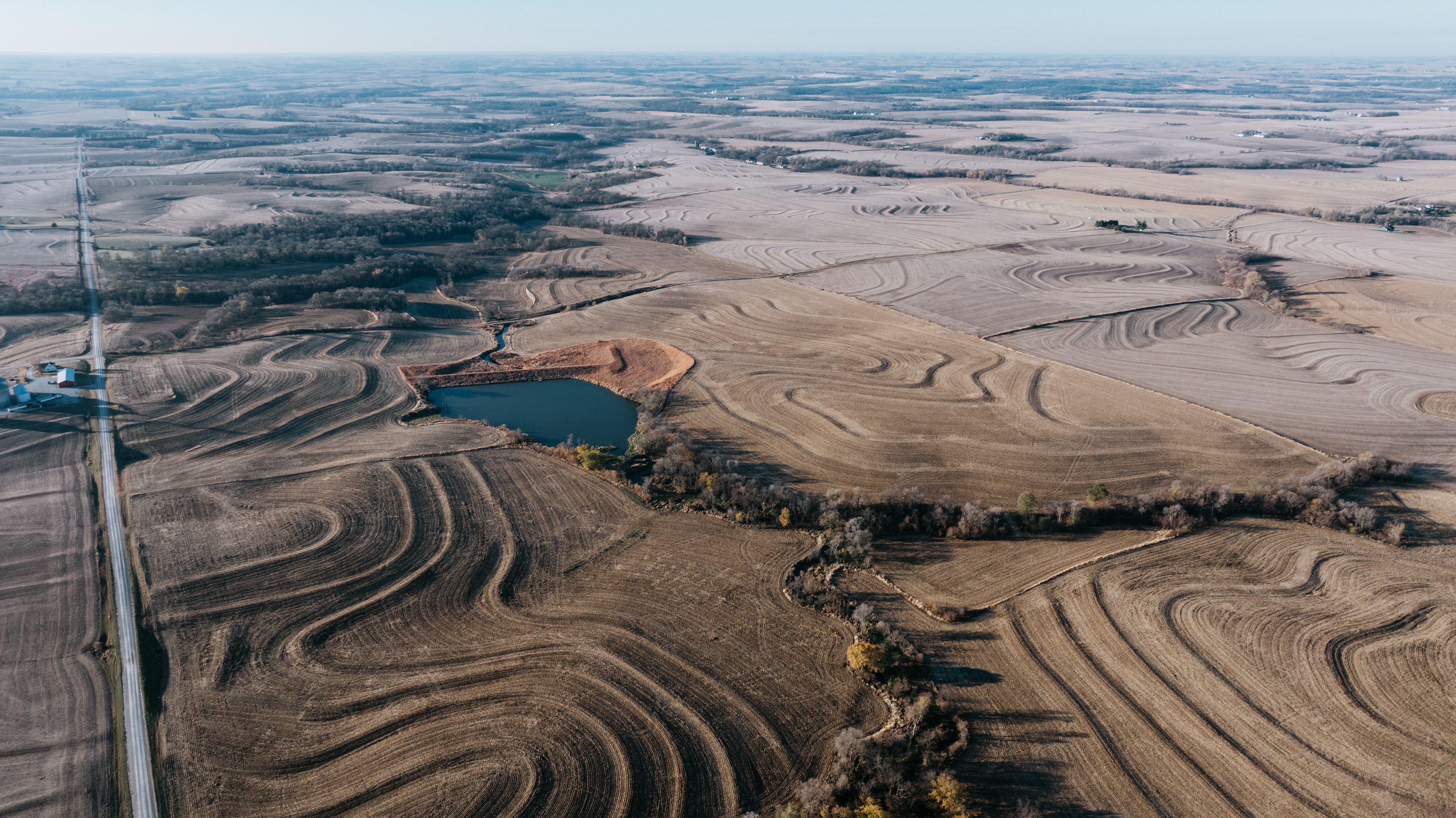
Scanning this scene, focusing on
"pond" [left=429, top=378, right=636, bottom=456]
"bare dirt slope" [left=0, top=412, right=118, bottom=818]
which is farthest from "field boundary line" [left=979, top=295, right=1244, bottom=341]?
"bare dirt slope" [left=0, top=412, right=118, bottom=818]

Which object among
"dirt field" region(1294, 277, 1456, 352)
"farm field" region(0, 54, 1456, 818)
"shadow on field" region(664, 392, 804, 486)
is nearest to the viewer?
"farm field" region(0, 54, 1456, 818)

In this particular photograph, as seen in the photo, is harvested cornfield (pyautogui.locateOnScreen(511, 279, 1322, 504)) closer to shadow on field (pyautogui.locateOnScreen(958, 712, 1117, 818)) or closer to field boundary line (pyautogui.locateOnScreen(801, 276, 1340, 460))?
field boundary line (pyautogui.locateOnScreen(801, 276, 1340, 460))

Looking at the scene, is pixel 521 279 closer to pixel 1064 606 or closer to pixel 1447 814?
pixel 1064 606

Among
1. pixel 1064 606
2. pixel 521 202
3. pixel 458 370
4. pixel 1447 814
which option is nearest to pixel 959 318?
pixel 1064 606

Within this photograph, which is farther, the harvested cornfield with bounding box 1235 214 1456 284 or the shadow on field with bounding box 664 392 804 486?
the harvested cornfield with bounding box 1235 214 1456 284

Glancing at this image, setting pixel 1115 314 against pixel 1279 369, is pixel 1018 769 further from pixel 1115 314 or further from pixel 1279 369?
pixel 1115 314

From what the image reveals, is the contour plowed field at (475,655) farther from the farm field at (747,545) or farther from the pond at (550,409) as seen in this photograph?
the pond at (550,409)
